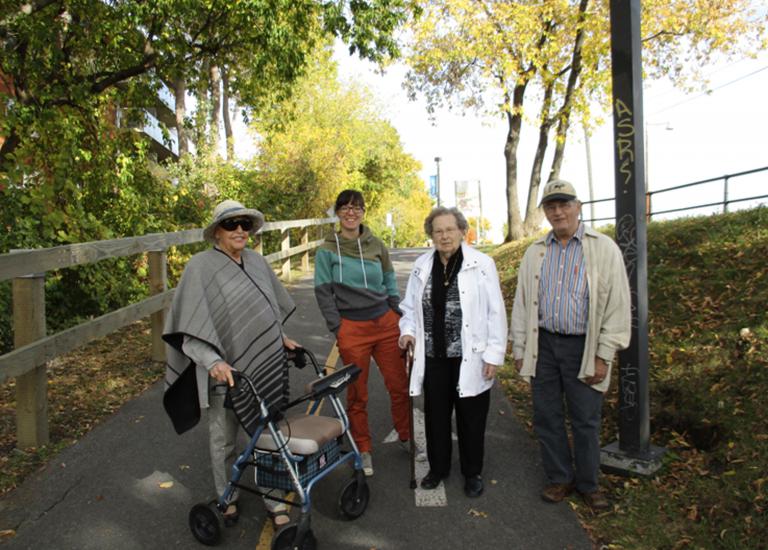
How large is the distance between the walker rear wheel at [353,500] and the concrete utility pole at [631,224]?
177 centimetres

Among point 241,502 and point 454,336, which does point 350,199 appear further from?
point 241,502

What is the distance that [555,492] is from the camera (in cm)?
419

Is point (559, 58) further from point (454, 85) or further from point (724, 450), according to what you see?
point (724, 450)

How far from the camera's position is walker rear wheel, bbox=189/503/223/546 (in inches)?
145

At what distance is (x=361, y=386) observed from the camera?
15.3 feet

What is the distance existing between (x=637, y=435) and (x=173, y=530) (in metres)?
3.16

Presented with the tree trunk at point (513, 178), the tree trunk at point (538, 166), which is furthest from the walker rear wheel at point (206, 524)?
the tree trunk at point (513, 178)

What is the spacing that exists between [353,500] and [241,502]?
0.82 metres

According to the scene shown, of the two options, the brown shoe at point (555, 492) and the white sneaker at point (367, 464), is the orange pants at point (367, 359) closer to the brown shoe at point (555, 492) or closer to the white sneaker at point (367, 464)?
the white sneaker at point (367, 464)

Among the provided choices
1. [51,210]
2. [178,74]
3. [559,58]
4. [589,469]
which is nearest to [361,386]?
[589,469]

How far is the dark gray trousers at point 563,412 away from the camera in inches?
160

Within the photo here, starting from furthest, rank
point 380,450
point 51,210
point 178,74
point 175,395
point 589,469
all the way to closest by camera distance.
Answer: point 178,74, point 51,210, point 380,450, point 589,469, point 175,395

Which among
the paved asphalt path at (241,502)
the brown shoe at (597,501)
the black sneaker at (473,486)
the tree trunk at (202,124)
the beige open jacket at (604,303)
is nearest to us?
the paved asphalt path at (241,502)

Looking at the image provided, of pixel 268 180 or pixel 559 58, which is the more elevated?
pixel 559 58
